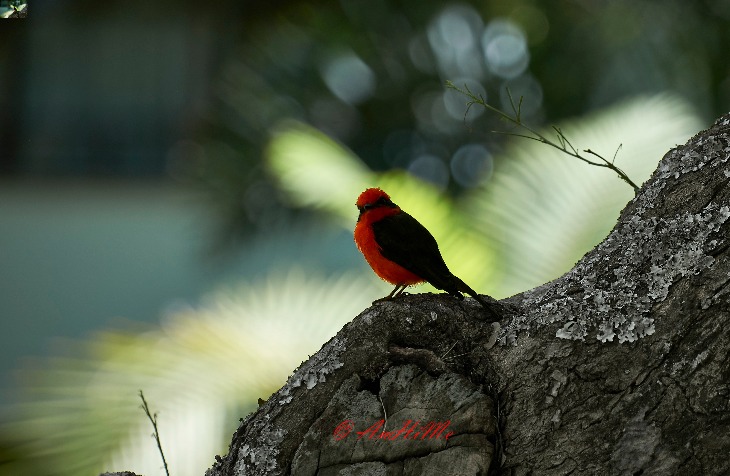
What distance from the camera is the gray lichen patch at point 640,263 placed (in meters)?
1.74

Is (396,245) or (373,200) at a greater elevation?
(373,200)

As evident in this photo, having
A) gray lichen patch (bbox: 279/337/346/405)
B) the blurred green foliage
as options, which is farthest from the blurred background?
gray lichen patch (bbox: 279/337/346/405)

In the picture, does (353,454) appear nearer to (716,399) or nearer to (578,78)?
(716,399)

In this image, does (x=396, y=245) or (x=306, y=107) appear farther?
(x=306, y=107)

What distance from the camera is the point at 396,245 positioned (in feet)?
7.57

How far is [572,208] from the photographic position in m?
5.92

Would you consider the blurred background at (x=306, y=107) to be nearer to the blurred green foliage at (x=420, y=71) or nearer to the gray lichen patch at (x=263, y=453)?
the blurred green foliage at (x=420, y=71)

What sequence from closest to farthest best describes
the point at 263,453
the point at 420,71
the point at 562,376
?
the point at 562,376, the point at 263,453, the point at 420,71

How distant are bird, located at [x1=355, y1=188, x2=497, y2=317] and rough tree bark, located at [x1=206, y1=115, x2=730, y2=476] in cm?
29

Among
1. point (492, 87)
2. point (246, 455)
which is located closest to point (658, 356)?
point (246, 455)

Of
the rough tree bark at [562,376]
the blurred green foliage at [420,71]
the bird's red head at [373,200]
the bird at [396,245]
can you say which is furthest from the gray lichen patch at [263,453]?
the blurred green foliage at [420,71]

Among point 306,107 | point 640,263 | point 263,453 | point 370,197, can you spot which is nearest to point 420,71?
point 306,107

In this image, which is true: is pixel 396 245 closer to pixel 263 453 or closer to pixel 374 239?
pixel 374 239
